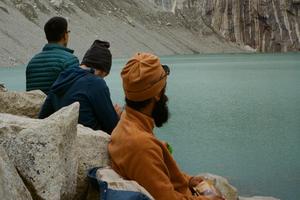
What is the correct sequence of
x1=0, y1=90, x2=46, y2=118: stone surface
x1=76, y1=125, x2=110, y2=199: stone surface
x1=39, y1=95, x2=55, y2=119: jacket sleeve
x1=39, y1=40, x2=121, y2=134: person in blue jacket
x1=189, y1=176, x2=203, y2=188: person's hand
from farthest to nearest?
x1=0, y1=90, x2=46, y2=118: stone surface, x1=39, y1=95, x2=55, y2=119: jacket sleeve, x1=39, y1=40, x2=121, y2=134: person in blue jacket, x1=189, y1=176, x2=203, y2=188: person's hand, x1=76, y1=125, x2=110, y2=199: stone surface

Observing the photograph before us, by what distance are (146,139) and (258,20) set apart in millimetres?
119953

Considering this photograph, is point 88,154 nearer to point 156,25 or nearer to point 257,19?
point 156,25

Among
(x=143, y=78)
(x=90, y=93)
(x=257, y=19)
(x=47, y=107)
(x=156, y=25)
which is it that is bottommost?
(x=257, y=19)

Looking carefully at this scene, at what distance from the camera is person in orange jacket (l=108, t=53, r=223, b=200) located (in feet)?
11.1

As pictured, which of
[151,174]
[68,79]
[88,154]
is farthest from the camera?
[68,79]

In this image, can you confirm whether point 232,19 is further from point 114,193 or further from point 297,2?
point 114,193

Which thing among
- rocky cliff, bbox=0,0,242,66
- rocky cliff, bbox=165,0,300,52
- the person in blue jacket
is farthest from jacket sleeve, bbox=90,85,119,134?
rocky cliff, bbox=165,0,300,52

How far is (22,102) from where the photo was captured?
5773 mm

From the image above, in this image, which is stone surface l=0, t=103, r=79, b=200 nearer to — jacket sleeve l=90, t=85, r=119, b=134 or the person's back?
jacket sleeve l=90, t=85, r=119, b=134

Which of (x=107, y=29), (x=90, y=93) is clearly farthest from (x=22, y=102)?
(x=107, y=29)

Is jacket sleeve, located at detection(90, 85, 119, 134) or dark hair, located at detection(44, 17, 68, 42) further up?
dark hair, located at detection(44, 17, 68, 42)

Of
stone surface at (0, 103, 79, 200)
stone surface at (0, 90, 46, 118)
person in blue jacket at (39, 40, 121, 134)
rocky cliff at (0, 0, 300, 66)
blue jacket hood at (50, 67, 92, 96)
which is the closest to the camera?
→ stone surface at (0, 103, 79, 200)

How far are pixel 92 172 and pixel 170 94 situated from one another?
2315 cm

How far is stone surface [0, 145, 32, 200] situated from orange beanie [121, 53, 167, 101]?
1.00 m
